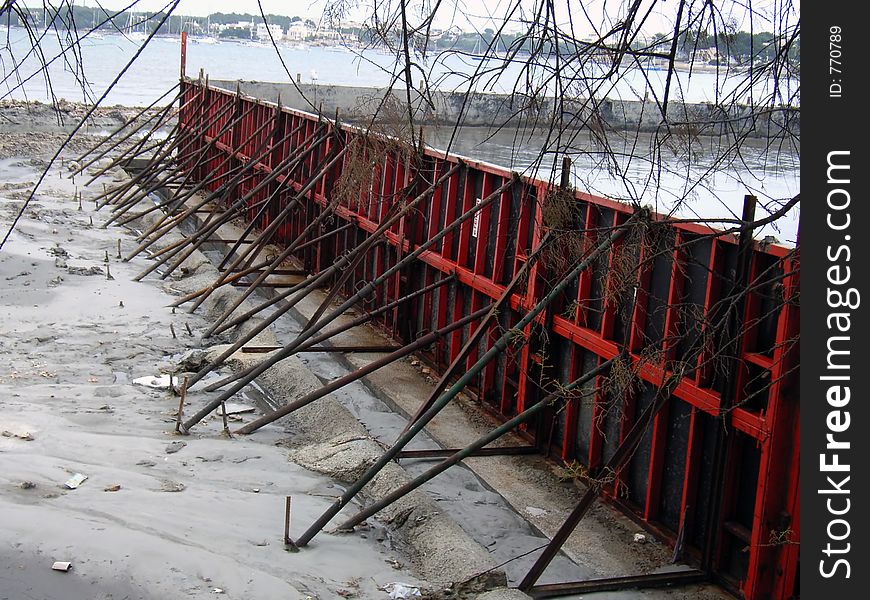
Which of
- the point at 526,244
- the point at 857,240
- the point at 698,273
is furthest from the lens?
the point at 526,244

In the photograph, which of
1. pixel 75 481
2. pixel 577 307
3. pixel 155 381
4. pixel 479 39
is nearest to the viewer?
pixel 479 39

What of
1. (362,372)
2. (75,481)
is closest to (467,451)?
(362,372)

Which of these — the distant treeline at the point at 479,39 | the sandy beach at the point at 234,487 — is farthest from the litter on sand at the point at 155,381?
the distant treeline at the point at 479,39

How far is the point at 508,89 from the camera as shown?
15.0 feet

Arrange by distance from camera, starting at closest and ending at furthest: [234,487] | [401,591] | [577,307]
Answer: [401,591], [577,307], [234,487]

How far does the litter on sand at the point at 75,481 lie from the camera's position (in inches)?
276

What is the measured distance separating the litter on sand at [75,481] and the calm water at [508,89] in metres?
2.78

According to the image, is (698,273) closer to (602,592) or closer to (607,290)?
(607,290)

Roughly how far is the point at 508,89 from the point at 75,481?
14.9 feet

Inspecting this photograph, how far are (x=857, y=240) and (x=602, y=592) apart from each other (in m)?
3.57

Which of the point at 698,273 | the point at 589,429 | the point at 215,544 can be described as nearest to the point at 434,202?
the point at 589,429

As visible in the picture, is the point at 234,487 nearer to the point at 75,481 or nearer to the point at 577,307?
the point at 75,481

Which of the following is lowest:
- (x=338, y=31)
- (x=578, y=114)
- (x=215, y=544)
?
(x=215, y=544)

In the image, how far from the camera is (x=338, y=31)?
12.1 ft
